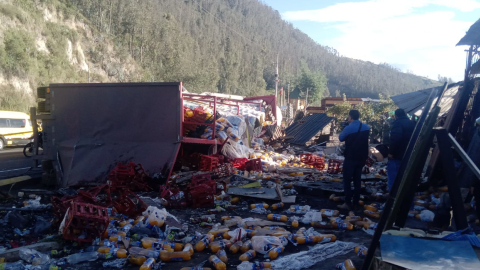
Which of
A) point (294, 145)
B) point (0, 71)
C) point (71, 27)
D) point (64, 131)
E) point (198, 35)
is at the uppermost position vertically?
point (198, 35)

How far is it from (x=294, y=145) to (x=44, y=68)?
2495 cm

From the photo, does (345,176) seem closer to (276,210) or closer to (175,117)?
(276,210)

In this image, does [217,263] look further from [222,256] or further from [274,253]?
[274,253]

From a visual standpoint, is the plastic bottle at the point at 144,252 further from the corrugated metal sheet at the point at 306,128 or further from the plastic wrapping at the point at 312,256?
the corrugated metal sheet at the point at 306,128

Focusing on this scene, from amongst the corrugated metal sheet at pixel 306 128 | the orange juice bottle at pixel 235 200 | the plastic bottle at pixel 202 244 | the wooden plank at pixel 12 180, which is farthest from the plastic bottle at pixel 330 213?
the corrugated metal sheet at pixel 306 128

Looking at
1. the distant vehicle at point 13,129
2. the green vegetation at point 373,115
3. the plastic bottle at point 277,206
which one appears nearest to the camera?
the plastic bottle at point 277,206

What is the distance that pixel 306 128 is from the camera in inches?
746

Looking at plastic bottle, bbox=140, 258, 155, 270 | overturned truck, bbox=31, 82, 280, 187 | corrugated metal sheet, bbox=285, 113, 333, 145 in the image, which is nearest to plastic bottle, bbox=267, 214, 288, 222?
plastic bottle, bbox=140, 258, 155, 270

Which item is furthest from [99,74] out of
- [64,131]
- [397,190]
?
[397,190]

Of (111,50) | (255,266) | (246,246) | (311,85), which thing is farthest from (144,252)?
(311,85)

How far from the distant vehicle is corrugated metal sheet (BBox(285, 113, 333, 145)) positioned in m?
13.7

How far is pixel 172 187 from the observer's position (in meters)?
7.98

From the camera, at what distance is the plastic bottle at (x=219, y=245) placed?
4531 mm

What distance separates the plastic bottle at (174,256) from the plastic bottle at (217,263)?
0.33 m
